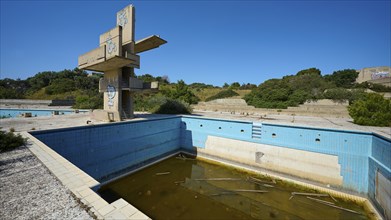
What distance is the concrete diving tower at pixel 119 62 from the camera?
31.9 feet

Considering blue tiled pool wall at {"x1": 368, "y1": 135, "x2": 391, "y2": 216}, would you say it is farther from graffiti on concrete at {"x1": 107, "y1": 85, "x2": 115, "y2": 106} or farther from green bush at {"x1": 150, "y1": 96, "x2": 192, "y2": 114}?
graffiti on concrete at {"x1": 107, "y1": 85, "x2": 115, "y2": 106}

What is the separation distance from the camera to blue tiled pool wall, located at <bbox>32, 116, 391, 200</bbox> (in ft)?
23.5

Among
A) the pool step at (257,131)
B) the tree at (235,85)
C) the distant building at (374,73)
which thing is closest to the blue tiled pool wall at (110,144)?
the pool step at (257,131)

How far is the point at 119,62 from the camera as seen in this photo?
1004 cm

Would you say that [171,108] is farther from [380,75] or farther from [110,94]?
[380,75]

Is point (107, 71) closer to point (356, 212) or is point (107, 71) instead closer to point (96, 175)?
point (96, 175)

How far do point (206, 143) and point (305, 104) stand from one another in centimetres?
1955

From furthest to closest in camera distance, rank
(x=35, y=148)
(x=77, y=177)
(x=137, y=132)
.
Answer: (x=137, y=132) → (x=35, y=148) → (x=77, y=177)

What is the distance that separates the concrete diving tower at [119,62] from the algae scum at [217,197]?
4.43 meters

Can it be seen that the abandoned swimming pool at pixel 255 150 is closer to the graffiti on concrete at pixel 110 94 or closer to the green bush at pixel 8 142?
the green bush at pixel 8 142

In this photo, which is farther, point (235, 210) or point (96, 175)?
point (96, 175)

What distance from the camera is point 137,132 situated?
10141 mm

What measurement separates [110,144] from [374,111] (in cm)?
1700

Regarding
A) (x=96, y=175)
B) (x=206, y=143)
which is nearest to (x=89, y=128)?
(x=96, y=175)
